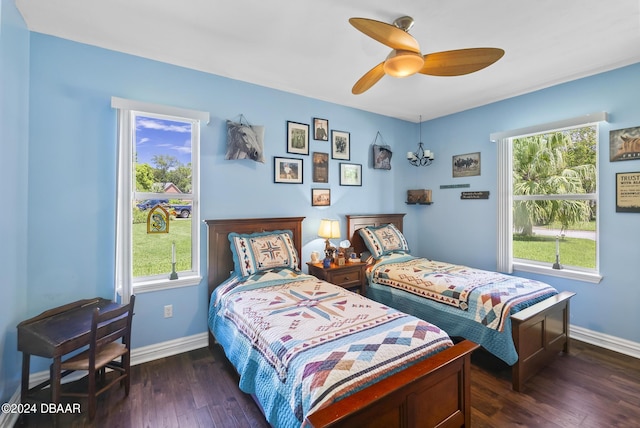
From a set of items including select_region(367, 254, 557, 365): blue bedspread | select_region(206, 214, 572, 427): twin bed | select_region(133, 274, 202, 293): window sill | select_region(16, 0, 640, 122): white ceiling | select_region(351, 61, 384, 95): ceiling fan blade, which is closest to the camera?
select_region(206, 214, 572, 427): twin bed

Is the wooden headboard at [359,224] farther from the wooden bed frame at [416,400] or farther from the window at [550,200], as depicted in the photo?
the wooden bed frame at [416,400]

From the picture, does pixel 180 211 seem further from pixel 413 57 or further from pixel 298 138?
pixel 413 57

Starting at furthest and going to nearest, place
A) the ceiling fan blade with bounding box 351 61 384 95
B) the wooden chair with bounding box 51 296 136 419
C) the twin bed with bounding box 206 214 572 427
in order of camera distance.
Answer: the ceiling fan blade with bounding box 351 61 384 95 < the wooden chair with bounding box 51 296 136 419 < the twin bed with bounding box 206 214 572 427

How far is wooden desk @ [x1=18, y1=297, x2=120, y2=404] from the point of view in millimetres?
1688

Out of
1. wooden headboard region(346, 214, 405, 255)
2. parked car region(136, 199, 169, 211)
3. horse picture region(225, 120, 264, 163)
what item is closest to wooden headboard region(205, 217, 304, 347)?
parked car region(136, 199, 169, 211)

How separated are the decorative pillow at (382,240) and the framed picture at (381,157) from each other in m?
0.88

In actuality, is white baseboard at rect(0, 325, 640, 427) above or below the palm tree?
below

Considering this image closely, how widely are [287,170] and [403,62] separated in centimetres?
174

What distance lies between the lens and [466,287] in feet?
8.52

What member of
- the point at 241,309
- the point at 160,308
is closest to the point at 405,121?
the point at 241,309

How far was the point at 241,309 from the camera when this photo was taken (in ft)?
A: 6.97

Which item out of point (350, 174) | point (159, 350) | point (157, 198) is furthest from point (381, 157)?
point (159, 350)

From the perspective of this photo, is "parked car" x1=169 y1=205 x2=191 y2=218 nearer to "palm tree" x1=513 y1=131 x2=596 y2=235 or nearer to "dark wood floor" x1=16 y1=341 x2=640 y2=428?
"dark wood floor" x1=16 y1=341 x2=640 y2=428


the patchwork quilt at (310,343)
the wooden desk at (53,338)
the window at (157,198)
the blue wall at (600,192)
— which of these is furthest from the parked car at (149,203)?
the blue wall at (600,192)
